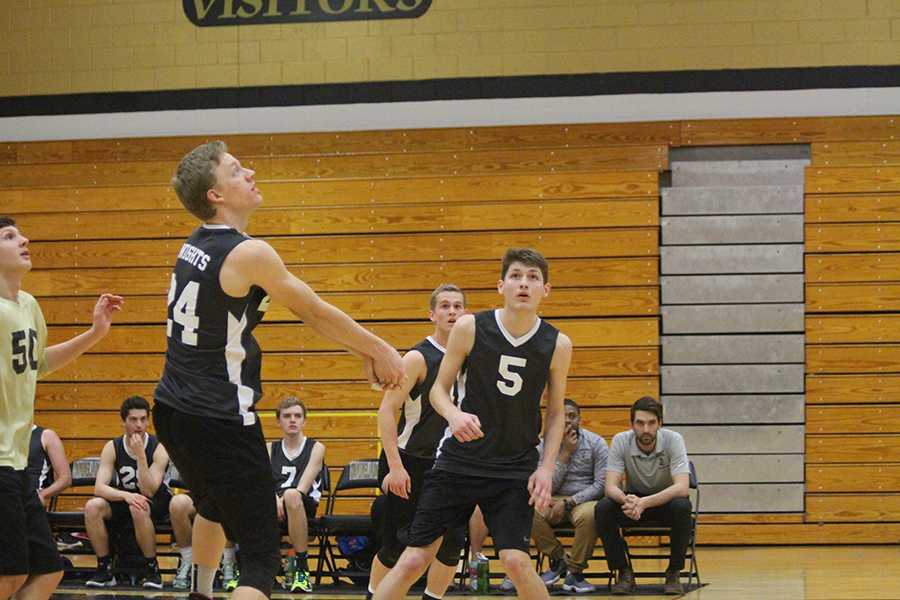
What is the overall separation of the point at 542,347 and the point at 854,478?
280 inches

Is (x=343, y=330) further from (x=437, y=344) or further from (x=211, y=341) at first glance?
(x=437, y=344)

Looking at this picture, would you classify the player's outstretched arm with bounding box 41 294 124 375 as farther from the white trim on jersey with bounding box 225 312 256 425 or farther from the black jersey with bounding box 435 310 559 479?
the black jersey with bounding box 435 310 559 479

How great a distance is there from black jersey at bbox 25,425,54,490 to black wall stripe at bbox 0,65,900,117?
4144 millimetres

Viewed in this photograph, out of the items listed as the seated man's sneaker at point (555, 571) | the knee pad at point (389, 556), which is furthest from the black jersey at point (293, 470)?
the knee pad at point (389, 556)

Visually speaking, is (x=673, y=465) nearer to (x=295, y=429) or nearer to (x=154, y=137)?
(x=295, y=429)

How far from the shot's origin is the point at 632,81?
12.2m

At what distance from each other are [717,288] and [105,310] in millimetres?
8098

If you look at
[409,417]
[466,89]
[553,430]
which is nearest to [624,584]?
[409,417]

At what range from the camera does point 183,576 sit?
9.61 m

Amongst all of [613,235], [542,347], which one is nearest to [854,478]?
[613,235]

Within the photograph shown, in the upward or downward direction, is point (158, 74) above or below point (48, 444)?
above

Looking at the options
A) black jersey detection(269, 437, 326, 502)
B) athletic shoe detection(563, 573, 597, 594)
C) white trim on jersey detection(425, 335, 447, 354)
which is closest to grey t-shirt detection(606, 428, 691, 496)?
athletic shoe detection(563, 573, 597, 594)

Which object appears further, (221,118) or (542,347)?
(221,118)

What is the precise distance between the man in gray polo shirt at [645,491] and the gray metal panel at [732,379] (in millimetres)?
2524
